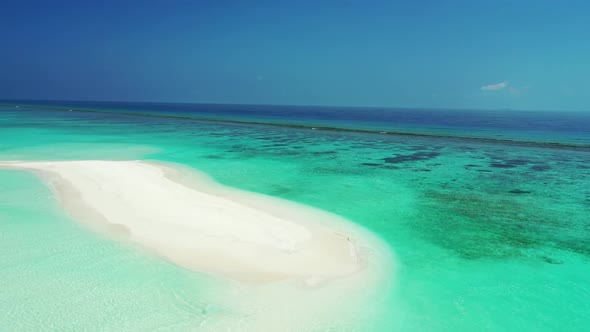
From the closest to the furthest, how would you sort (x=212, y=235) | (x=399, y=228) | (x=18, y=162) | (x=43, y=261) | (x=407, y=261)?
(x=43, y=261), (x=407, y=261), (x=212, y=235), (x=399, y=228), (x=18, y=162)

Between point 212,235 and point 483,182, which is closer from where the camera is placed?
point 212,235

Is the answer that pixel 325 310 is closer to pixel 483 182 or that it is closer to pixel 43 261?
pixel 43 261

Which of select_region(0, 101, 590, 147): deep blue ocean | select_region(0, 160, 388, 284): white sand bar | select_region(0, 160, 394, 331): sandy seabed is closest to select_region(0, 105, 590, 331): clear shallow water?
select_region(0, 160, 394, 331): sandy seabed

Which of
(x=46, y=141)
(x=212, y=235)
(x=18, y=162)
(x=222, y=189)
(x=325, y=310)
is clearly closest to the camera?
(x=325, y=310)

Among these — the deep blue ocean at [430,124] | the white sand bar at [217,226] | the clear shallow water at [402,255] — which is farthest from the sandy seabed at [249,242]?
the deep blue ocean at [430,124]

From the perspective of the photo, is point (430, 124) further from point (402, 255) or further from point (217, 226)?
point (217, 226)

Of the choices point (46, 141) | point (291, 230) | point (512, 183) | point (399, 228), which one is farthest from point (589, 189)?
point (46, 141)

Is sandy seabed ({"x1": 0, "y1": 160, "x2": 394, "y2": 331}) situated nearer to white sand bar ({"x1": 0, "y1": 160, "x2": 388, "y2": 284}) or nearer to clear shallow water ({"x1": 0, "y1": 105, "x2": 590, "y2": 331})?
white sand bar ({"x1": 0, "y1": 160, "x2": 388, "y2": 284})
